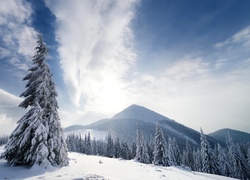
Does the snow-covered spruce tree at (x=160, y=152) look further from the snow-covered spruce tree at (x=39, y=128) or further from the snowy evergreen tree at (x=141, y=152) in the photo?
the snow-covered spruce tree at (x=39, y=128)

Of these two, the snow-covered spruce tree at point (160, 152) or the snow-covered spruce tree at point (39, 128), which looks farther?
the snow-covered spruce tree at point (160, 152)

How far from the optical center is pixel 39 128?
13.1 m

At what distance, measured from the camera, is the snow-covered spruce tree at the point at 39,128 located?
12.5 meters

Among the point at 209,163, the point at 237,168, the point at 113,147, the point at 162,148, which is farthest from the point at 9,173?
the point at 113,147

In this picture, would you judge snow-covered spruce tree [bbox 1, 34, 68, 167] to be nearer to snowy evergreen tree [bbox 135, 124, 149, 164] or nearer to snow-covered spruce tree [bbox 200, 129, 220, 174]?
snowy evergreen tree [bbox 135, 124, 149, 164]

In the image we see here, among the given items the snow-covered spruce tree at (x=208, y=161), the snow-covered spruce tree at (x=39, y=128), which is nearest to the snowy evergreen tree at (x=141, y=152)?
the snow-covered spruce tree at (x=208, y=161)

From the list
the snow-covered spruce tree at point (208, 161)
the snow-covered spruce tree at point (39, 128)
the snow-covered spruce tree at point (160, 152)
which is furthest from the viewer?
the snow-covered spruce tree at point (208, 161)

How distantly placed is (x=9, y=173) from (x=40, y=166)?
6.42ft

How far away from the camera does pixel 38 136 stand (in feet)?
42.7

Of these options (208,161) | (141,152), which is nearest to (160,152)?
(141,152)

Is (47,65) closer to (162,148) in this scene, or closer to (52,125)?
(52,125)

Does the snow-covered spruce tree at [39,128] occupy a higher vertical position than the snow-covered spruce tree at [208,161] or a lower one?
higher

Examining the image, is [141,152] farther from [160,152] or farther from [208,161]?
[208,161]

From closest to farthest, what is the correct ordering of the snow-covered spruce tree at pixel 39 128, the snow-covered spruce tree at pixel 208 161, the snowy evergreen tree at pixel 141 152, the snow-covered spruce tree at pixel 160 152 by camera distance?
the snow-covered spruce tree at pixel 39 128
the snow-covered spruce tree at pixel 160 152
the snow-covered spruce tree at pixel 208 161
the snowy evergreen tree at pixel 141 152
